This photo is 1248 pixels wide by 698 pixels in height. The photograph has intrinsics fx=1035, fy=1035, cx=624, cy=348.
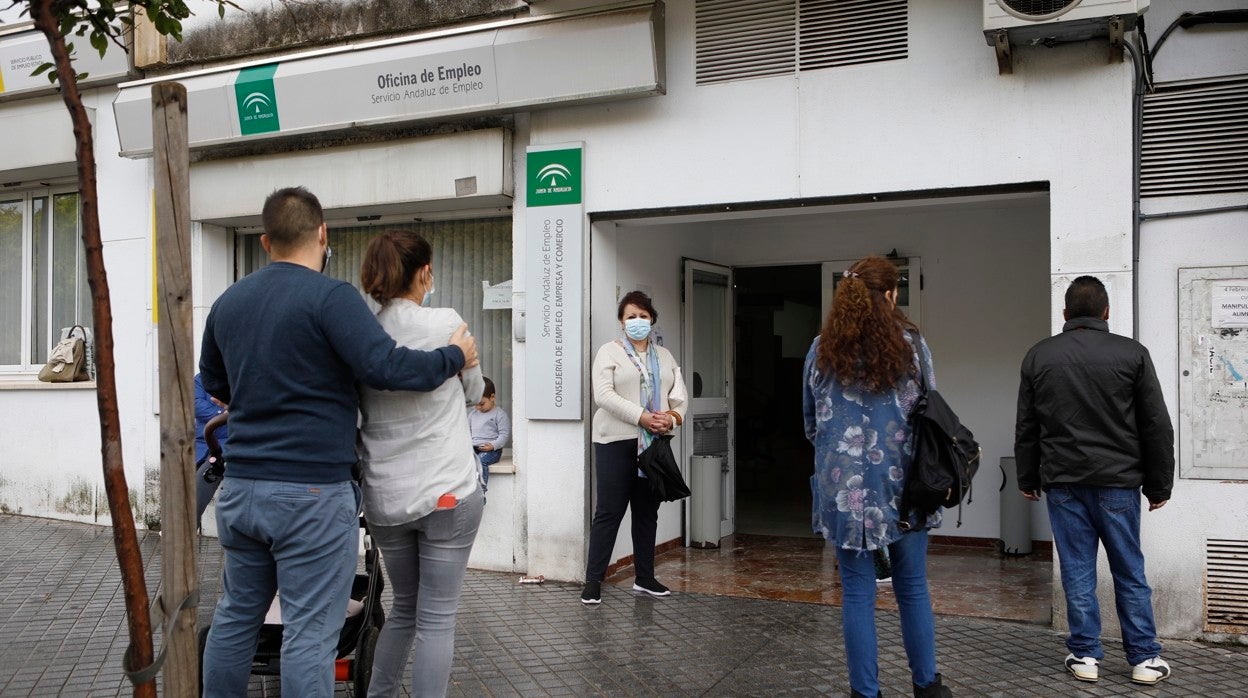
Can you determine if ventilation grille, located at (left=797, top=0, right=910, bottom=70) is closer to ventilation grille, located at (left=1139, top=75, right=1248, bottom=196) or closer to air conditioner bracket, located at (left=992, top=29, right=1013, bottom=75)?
air conditioner bracket, located at (left=992, top=29, right=1013, bottom=75)

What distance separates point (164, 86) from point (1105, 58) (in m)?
4.91

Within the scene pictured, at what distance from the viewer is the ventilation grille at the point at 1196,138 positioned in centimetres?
559

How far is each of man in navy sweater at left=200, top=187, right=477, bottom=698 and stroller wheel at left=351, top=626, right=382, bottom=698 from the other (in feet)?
2.28

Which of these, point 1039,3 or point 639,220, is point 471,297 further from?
point 1039,3

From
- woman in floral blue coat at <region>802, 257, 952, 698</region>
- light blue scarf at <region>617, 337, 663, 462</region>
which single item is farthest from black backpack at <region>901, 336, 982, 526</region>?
light blue scarf at <region>617, 337, 663, 462</region>

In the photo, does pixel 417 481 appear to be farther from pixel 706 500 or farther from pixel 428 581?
pixel 706 500

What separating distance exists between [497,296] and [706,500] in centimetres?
235

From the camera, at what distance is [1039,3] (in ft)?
17.7

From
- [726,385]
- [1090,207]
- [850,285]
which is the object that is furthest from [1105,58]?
[726,385]

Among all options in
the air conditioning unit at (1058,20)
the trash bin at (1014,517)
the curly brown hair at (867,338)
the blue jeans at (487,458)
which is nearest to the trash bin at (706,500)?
the blue jeans at (487,458)

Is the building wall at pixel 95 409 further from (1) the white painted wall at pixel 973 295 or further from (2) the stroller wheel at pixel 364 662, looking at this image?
(2) the stroller wheel at pixel 364 662

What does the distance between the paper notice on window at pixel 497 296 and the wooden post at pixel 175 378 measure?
5170mm

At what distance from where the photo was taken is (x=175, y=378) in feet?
9.19

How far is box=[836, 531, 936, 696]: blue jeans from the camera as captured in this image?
13.6ft
